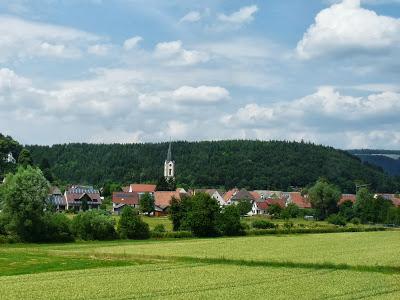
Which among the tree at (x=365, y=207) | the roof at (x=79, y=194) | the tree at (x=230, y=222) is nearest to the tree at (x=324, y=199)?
the tree at (x=365, y=207)

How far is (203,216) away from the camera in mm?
97562

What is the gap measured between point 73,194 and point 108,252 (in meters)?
109

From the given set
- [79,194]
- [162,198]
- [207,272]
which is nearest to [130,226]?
[207,272]

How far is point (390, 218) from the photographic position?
459 feet

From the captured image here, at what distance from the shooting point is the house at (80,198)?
166 meters

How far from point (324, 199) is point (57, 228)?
8543cm

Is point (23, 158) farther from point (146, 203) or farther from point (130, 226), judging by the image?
point (130, 226)

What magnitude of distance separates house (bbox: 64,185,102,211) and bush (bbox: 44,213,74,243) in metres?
76.4

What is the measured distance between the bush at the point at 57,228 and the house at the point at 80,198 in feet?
251

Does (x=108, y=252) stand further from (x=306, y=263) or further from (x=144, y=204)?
(x=144, y=204)

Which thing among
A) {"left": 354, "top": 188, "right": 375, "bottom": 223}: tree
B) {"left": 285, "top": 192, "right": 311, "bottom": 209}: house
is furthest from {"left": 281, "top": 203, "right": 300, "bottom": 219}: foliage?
{"left": 285, "top": 192, "right": 311, "bottom": 209}: house

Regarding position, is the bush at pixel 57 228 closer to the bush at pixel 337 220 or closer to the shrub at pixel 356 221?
the bush at pixel 337 220

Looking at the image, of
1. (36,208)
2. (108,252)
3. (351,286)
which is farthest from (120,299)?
(36,208)

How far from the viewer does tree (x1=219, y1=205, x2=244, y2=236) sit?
99562 millimetres
